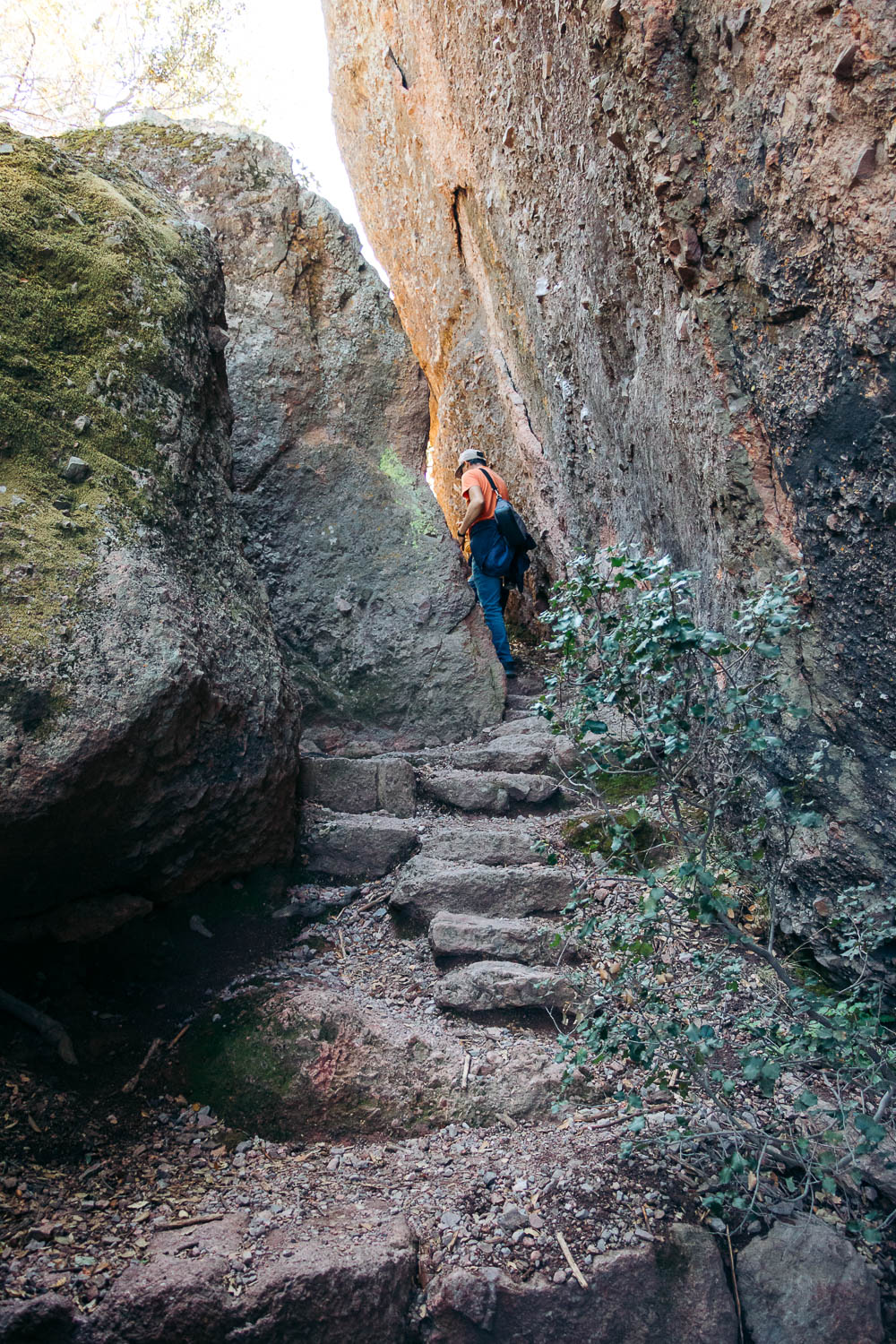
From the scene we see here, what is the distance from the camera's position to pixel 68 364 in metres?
3.32

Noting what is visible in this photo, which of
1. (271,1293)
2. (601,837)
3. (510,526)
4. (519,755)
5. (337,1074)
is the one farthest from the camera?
(510,526)

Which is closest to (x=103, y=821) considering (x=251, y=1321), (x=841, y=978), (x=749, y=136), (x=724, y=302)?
(x=251, y=1321)

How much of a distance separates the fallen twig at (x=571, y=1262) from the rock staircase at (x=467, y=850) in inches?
27.7

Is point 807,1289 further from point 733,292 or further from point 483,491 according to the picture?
point 483,491

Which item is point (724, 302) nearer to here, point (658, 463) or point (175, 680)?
point (658, 463)

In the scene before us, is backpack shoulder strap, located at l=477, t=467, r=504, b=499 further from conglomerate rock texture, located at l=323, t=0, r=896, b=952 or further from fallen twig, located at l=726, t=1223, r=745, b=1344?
fallen twig, located at l=726, t=1223, r=745, b=1344

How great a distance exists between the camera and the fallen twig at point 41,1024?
270 centimetres

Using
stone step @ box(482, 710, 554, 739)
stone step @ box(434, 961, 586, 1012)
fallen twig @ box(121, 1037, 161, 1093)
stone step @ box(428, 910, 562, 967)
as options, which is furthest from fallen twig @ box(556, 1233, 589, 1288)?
stone step @ box(482, 710, 554, 739)

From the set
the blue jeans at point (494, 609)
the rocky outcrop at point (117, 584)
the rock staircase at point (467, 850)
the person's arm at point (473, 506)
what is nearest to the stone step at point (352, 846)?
the rock staircase at point (467, 850)

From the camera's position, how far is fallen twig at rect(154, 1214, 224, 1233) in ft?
7.39

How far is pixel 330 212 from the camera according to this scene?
673 cm

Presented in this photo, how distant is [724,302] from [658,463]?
1.10 meters

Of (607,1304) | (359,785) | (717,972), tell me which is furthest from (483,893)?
(607,1304)

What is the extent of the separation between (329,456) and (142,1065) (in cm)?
434
